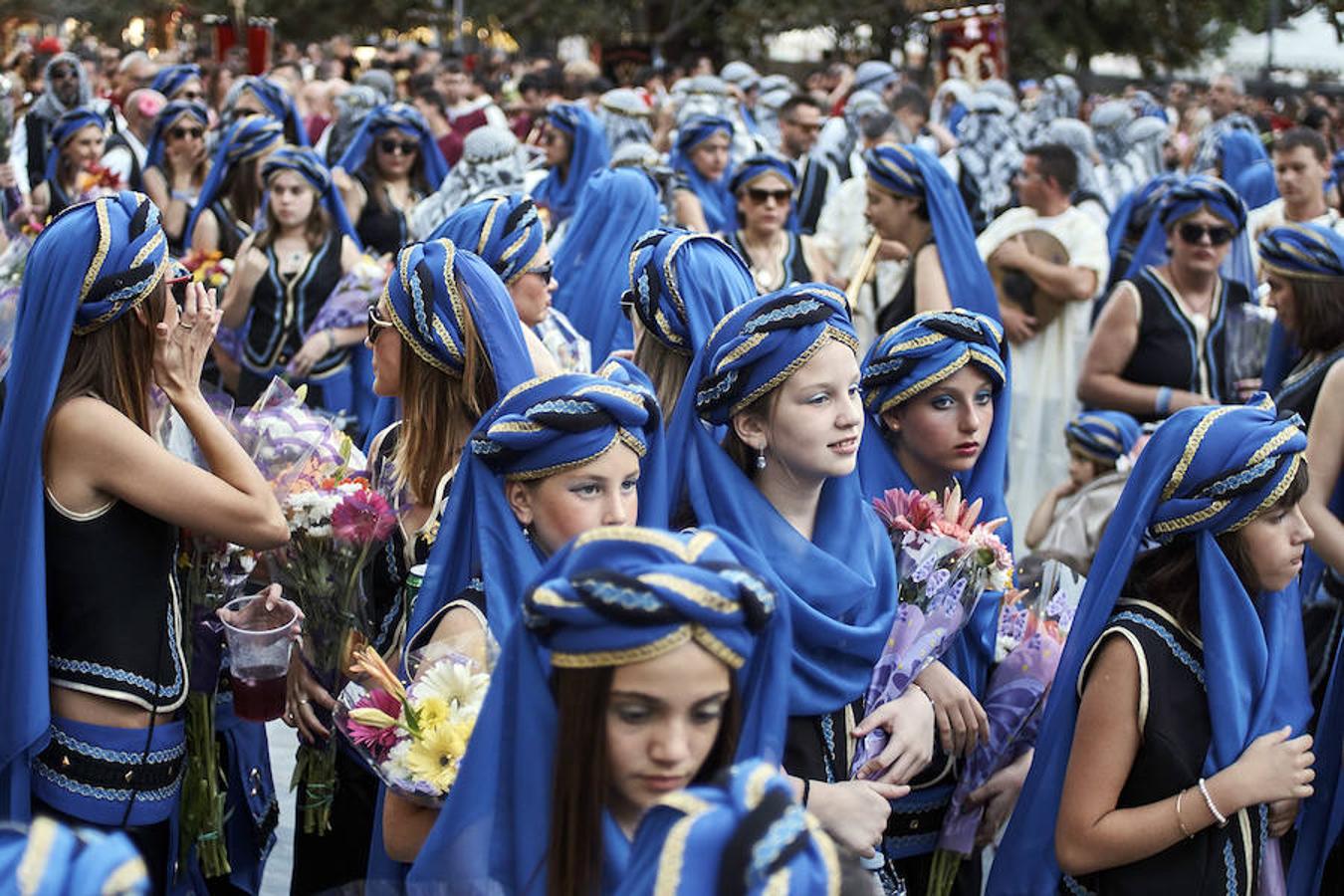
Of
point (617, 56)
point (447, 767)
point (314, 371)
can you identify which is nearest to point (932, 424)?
point (447, 767)

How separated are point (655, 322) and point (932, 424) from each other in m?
0.95

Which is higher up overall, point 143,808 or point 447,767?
point 447,767

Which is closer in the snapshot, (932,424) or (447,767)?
(447,767)

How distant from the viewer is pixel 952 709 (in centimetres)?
397

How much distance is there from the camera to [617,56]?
2581 centimetres

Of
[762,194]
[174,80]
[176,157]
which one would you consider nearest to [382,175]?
[176,157]

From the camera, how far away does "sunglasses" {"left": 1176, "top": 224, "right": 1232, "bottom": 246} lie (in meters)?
7.47

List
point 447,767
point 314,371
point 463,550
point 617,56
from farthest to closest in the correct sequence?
point 617,56, point 314,371, point 463,550, point 447,767

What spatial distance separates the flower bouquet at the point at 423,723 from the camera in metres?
3.12

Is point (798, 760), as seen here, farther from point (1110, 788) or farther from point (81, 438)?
point (81, 438)

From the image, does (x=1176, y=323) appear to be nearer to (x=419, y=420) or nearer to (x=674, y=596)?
(x=419, y=420)

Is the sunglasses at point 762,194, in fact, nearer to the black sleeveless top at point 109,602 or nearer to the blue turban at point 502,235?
the blue turban at point 502,235

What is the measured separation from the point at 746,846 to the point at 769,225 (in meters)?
6.76

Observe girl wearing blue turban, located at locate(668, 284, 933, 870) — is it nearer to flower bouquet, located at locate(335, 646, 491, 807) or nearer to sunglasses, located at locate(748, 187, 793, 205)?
flower bouquet, located at locate(335, 646, 491, 807)
